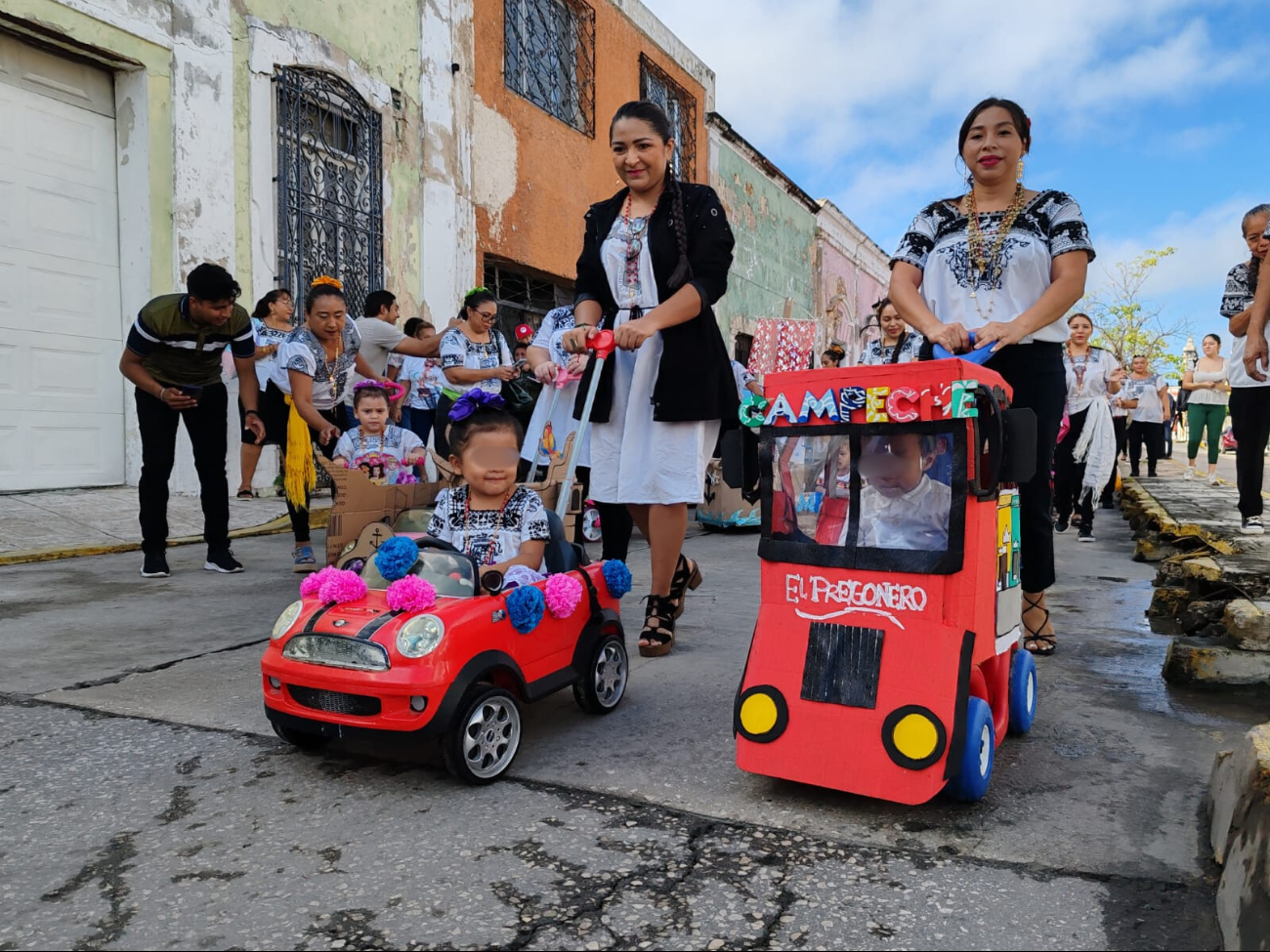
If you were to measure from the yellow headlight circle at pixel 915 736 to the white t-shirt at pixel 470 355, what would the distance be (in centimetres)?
449

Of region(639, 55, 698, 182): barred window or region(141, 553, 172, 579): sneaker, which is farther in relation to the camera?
region(639, 55, 698, 182): barred window

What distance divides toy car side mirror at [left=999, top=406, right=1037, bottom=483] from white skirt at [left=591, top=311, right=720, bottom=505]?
4.17ft

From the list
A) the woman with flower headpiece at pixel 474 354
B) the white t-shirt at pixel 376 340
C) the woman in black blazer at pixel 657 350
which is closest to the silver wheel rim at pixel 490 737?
the woman in black blazer at pixel 657 350

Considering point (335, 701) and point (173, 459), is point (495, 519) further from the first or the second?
point (173, 459)

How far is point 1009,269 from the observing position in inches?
117

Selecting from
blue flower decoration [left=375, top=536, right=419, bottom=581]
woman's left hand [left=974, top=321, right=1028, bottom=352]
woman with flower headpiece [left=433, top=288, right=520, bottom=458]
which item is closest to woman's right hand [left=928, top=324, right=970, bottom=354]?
woman's left hand [left=974, top=321, right=1028, bottom=352]

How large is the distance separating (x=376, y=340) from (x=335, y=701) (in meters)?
5.12

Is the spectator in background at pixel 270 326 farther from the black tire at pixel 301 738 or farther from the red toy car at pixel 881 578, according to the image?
the red toy car at pixel 881 578

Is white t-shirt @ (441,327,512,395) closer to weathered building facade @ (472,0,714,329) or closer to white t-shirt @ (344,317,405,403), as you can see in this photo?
white t-shirt @ (344,317,405,403)

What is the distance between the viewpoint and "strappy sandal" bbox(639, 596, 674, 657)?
3.35m

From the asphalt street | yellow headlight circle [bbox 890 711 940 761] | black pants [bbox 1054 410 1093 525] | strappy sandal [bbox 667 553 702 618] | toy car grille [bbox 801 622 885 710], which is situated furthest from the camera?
black pants [bbox 1054 410 1093 525]

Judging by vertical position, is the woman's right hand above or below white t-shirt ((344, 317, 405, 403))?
below

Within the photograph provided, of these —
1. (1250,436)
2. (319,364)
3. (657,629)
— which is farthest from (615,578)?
(1250,436)

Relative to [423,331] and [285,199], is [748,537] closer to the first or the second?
[423,331]
